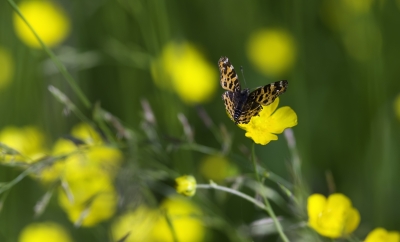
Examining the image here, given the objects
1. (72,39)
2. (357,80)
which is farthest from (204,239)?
(72,39)

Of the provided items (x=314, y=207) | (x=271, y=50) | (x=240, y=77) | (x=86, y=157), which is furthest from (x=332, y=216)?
(x=271, y=50)

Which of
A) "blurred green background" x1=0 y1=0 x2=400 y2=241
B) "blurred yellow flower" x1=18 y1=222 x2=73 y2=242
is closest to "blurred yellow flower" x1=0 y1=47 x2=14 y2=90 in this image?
"blurred green background" x1=0 y1=0 x2=400 y2=241

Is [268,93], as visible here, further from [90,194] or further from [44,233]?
[44,233]

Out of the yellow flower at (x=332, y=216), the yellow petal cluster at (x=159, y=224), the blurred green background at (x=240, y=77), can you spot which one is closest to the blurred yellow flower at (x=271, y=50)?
the blurred green background at (x=240, y=77)

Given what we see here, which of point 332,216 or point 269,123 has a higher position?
point 269,123

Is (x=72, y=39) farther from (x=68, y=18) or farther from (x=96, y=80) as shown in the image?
(x=96, y=80)

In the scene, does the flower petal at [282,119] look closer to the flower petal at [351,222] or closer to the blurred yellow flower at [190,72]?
the flower petal at [351,222]
